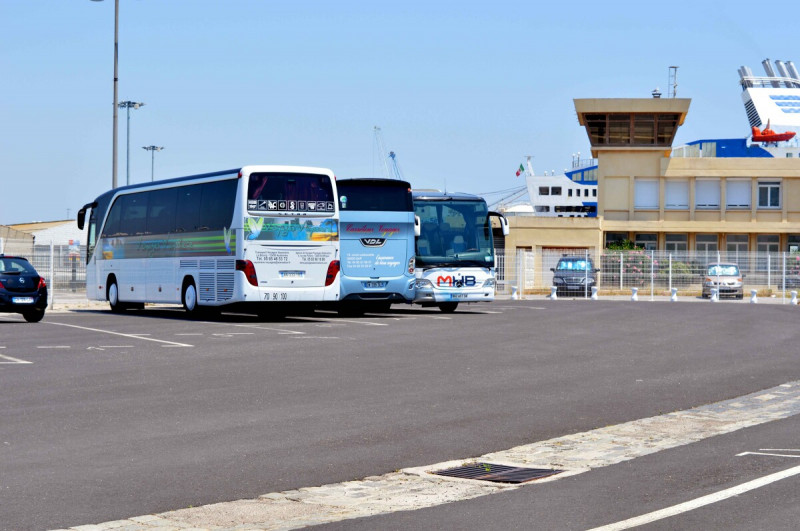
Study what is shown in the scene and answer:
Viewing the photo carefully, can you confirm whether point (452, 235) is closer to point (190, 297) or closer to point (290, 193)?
point (290, 193)

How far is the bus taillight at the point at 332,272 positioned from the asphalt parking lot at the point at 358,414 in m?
2.65

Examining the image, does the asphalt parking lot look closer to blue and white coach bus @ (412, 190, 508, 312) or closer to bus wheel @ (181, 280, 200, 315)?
bus wheel @ (181, 280, 200, 315)

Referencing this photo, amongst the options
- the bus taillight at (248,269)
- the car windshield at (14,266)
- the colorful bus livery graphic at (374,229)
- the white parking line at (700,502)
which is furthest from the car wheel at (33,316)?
the white parking line at (700,502)

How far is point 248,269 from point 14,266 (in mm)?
5356

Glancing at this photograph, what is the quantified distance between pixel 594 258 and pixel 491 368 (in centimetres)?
3737

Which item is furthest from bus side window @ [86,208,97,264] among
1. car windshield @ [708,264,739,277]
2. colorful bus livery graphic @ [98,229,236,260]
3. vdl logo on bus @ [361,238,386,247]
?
car windshield @ [708,264,739,277]

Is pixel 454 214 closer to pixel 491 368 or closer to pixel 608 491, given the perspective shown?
pixel 491 368

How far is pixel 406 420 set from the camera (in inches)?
456

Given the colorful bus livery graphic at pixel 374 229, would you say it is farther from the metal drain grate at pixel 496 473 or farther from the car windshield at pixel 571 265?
the car windshield at pixel 571 265

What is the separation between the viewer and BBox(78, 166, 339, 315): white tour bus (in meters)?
25.9

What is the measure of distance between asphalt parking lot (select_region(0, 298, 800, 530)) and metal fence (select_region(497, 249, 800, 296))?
29.0 m

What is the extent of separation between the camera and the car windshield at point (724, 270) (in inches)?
2082

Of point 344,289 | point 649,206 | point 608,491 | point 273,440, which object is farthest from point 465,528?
point 649,206

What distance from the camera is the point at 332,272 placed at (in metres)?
26.9
